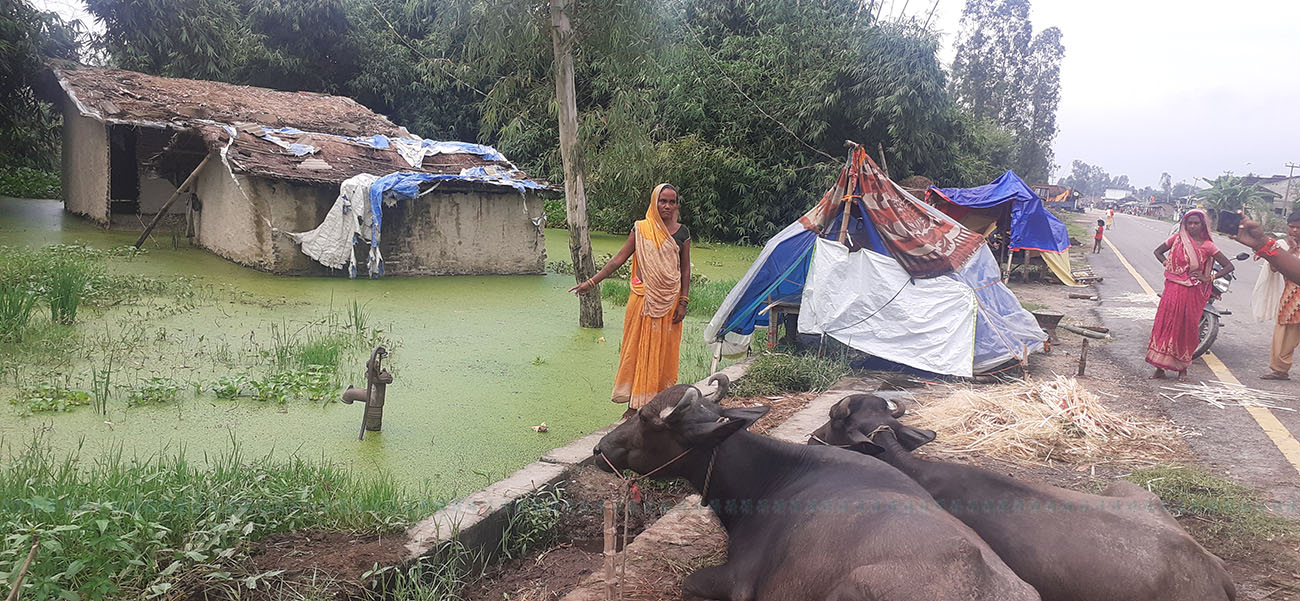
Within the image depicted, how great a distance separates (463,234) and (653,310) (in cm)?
756

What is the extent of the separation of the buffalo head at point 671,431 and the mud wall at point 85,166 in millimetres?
13915

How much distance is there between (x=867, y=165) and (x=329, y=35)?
57.2ft

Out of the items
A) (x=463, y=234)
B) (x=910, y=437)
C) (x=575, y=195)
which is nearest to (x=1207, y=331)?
(x=910, y=437)

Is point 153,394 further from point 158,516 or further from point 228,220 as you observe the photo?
point 228,220

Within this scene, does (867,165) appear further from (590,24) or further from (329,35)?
Answer: (329,35)

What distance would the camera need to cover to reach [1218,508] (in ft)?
12.4

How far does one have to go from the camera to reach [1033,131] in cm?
3691

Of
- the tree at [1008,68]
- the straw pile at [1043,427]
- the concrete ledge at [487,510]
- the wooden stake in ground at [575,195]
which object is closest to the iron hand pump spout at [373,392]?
the concrete ledge at [487,510]

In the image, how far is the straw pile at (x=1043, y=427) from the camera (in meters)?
4.64

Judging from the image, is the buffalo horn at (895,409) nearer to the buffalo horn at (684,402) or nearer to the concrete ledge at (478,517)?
the buffalo horn at (684,402)

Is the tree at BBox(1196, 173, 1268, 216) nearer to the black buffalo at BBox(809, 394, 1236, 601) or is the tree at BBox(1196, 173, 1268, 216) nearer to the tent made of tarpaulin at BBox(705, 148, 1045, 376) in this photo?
the tent made of tarpaulin at BBox(705, 148, 1045, 376)

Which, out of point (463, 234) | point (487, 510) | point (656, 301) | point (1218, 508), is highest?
point (656, 301)

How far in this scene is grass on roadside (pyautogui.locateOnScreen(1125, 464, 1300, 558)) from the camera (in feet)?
11.5

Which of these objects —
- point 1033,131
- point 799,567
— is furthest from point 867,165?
A: point 1033,131
